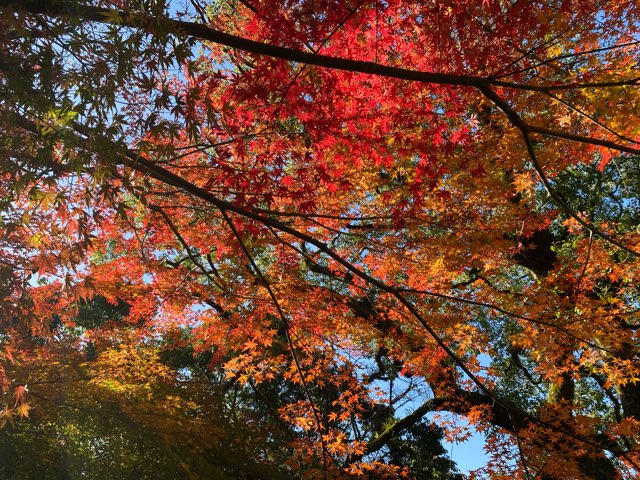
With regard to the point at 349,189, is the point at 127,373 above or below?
below

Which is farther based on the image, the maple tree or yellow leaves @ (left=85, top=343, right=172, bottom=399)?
yellow leaves @ (left=85, top=343, right=172, bottom=399)

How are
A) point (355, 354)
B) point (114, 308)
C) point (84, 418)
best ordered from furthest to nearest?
1. point (114, 308)
2. point (355, 354)
3. point (84, 418)

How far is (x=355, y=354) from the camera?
28.7ft

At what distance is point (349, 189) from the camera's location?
18.2 feet

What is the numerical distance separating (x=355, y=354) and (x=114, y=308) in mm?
7157

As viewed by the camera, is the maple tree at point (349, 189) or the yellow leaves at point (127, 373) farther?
the yellow leaves at point (127, 373)

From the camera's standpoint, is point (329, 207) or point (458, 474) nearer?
point (329, 207)

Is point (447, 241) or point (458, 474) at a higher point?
point (447, 241)

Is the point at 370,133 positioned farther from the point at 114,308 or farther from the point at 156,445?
the point at 114,308

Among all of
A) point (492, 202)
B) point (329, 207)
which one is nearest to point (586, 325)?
point (492, 202)

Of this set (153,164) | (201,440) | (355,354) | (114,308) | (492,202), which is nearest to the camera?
(153,164)

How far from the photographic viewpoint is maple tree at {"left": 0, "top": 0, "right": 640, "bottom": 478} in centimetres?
253

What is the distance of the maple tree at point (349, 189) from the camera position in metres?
2.53

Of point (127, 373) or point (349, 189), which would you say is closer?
point (349, 189)
